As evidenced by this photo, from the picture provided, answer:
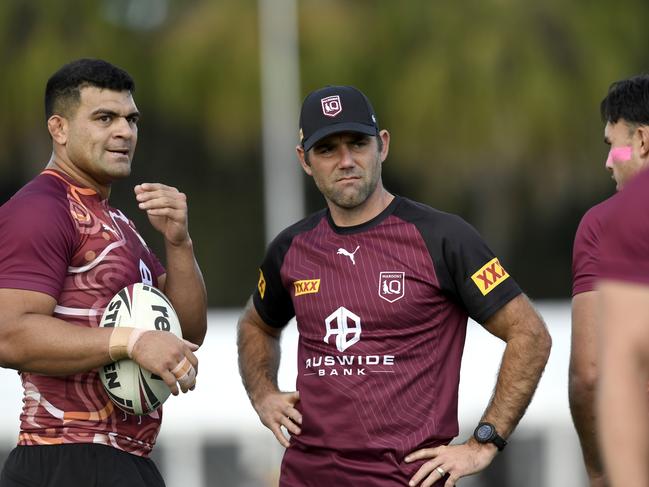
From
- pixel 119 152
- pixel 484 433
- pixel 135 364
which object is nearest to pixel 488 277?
pixel 484 433

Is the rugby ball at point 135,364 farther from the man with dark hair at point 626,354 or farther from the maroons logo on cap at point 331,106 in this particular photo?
the man with dark hair at point 626,354

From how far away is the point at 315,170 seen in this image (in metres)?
5.56

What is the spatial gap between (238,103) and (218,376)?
14.8 meters

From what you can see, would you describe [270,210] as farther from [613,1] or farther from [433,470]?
[433,470]

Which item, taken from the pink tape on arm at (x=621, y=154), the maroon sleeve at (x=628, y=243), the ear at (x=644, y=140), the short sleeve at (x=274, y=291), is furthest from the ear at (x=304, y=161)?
the maroon sleeve at (x=628, y=243)

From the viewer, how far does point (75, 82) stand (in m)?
5.43

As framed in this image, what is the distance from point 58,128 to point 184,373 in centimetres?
120

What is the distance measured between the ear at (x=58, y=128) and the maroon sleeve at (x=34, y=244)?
374 mm

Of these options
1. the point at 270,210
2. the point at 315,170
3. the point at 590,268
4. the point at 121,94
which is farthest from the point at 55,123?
the point at 270,210

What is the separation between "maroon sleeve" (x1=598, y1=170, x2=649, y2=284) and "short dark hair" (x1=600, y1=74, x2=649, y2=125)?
80.4 inches

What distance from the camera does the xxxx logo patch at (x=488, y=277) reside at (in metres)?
5.28

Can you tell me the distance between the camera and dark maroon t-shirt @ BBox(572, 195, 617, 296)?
552 centimetres

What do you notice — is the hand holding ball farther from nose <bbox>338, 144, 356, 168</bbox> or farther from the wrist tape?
nose <bbox>338, 144, 356, 168</bbox>

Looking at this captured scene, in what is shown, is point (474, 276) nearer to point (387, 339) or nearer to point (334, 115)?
point (387, 339)
